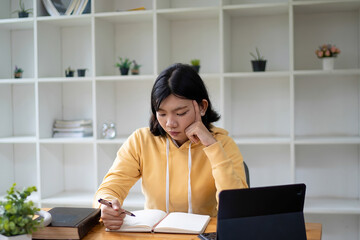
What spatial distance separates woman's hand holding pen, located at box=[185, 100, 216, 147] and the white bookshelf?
0.88 m

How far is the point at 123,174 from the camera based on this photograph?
1.92 m

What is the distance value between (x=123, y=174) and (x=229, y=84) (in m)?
1.32

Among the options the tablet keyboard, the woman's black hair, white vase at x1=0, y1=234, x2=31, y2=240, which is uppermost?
the woman's black hair

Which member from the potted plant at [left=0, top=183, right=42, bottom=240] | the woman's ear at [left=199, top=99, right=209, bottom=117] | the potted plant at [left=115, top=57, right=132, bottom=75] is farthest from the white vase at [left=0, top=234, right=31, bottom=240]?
the potted plant at [left=115, top=57, right=132, bottom=75]

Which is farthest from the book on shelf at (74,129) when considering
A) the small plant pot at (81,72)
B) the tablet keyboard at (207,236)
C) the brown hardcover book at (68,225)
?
the tablet keyboard at (207,236)

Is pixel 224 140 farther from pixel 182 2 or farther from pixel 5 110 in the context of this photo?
pixel 5 110

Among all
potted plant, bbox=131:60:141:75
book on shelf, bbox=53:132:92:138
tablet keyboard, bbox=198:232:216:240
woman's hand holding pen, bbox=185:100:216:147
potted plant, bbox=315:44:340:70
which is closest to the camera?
tablet keyboard, bbox=198:232:216:240

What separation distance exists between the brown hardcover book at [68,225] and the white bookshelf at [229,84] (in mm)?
1277

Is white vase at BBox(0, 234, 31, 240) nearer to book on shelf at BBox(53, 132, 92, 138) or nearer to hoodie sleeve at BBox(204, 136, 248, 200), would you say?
hoodie sleeve at BBox(204, 136, 248, 200)

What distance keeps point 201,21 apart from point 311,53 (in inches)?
32.0

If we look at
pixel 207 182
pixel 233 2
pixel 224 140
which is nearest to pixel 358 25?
pixel 233 2

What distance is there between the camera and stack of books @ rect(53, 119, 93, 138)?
3176 mm

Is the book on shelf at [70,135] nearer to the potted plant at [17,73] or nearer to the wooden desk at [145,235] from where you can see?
the potted plant at [17,73]

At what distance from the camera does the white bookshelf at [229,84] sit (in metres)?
2.90
